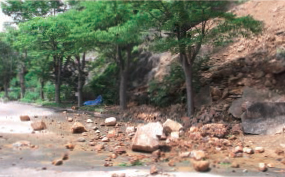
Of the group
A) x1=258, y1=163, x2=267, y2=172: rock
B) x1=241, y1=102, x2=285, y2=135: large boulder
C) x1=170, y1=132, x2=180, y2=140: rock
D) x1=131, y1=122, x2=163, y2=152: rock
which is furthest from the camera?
x1=241, y1=102, x2=285, y2=135: large boulder

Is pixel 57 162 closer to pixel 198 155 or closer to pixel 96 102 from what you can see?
pixel 198 155

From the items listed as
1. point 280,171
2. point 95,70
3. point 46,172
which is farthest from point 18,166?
point 95,70

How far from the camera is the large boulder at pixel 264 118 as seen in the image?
810 cm

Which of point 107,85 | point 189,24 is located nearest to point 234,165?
point 189,24

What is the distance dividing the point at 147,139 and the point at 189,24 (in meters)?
5.25

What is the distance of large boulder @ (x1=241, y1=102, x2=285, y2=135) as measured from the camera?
810 cm

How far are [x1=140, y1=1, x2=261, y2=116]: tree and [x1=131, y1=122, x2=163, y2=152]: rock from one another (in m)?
3.84

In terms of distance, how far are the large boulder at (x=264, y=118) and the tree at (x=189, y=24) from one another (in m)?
2.42

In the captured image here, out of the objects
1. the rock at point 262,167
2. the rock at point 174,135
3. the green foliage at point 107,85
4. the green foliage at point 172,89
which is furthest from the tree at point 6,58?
the rock at point 262,167

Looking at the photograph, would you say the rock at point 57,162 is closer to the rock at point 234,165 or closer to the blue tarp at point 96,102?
the rock at point 234,165

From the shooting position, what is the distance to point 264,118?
27.5ft

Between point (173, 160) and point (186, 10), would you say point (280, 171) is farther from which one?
point (186, 10)

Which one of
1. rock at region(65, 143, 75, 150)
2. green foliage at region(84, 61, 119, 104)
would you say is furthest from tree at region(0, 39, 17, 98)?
rock at region(65, 143, 75, 150)

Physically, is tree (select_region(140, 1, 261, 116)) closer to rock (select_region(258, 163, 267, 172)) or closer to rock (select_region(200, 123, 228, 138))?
rock (select_region(200, 123, 228, 138))
